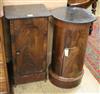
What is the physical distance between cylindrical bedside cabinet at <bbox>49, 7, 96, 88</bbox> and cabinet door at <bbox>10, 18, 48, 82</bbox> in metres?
0.12

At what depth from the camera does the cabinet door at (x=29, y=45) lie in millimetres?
1711

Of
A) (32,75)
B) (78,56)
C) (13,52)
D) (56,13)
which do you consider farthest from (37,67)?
(56,13)

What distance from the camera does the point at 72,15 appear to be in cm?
183

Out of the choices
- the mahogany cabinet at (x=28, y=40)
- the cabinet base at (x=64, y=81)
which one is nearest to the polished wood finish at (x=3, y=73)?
the mahogany cabinet at (x=28, y=40)

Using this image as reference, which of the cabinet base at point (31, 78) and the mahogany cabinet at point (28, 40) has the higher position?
the mahogany cabinet at point (28, 40)

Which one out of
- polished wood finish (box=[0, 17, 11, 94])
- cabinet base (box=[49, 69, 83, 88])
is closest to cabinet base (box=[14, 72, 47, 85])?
cabinet base (box=[49, 69, 83, 88])

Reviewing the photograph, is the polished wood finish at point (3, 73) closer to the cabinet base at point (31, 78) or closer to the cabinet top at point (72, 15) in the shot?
the cabinet base at point (31, 78)

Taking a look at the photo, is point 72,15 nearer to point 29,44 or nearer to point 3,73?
point 29,44

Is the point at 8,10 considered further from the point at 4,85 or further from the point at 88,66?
the point at 88,66

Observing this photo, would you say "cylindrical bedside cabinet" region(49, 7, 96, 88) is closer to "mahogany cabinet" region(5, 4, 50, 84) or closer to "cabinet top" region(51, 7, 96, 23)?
"cabinet top" region(51, 7, 96, 23)

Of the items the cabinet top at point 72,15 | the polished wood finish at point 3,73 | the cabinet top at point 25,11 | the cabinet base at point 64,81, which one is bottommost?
the cabinet base at point 64,81

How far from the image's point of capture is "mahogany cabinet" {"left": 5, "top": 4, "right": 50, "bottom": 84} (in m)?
1.69

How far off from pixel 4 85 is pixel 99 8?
2.97 meters

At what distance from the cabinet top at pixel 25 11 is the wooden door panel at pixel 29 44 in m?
0.05
